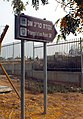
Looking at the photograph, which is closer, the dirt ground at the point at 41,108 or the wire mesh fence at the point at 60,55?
the dirt ground at the point at 41,108

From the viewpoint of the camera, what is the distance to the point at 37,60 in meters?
18.3

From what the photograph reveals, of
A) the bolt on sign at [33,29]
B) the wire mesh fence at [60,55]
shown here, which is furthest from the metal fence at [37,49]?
the bolt on sign at [33,29]

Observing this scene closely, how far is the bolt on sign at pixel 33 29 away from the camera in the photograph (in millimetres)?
5957

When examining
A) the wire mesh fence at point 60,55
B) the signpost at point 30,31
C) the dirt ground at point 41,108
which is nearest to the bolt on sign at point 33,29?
the signpost at point 30,31

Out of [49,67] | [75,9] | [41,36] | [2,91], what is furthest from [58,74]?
[75,9]

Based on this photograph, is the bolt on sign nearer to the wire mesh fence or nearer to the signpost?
the signpost

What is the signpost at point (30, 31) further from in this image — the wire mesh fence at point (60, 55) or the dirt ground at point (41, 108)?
the wire mesh fence at point (60, 55)

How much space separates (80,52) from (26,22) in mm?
8270

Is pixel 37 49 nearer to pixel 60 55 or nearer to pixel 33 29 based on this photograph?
pixel 60 55

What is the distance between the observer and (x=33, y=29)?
21.1 feet

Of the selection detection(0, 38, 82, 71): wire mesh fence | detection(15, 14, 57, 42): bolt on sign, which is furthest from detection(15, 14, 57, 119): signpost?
detection(0, 38, 82, 71): wire mesh fence

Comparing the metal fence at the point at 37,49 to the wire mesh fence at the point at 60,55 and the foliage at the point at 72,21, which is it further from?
the foliage at the point at 72,21

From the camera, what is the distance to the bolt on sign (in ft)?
19.5

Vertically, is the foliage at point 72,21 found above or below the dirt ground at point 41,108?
above
